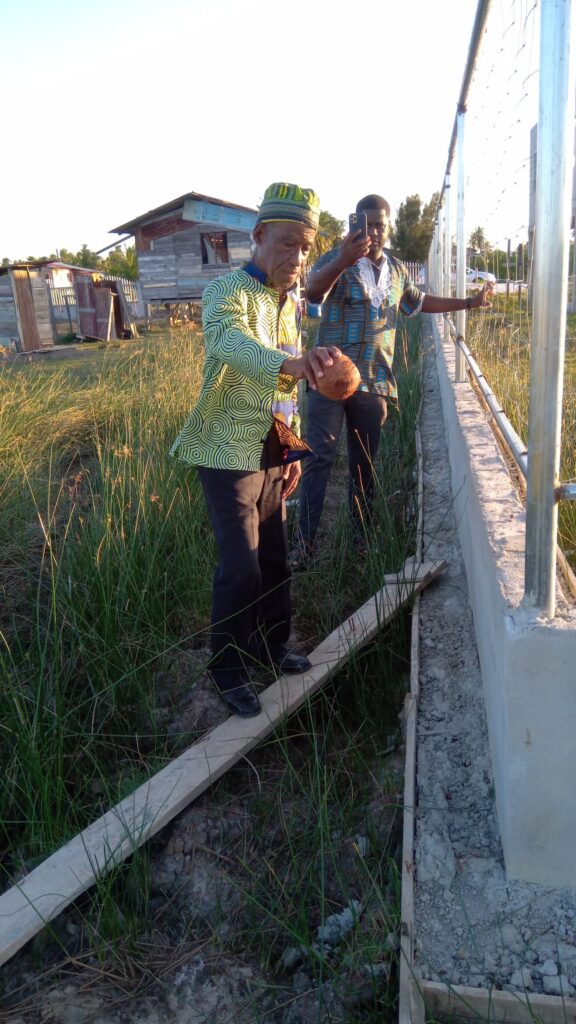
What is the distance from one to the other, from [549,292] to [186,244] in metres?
26.4

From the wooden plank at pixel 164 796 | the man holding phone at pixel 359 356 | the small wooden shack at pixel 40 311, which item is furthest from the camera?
the small wooden shack at pixel 40 311

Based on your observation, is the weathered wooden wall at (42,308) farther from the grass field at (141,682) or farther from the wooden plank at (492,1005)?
the wooden plank at (492,1005)

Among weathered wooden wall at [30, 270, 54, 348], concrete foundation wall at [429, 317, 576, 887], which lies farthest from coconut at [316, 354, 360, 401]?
weathered wooden wall at [30, 270, 54, 348]

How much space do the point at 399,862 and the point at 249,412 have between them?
1353mm

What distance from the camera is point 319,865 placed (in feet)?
7.18

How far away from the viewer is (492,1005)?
1.59m

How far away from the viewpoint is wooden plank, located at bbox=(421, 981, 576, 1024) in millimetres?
1559

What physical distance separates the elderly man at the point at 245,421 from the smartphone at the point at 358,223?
2.57ft

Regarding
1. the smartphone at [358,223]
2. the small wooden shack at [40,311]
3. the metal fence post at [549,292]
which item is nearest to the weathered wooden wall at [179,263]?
the small wooden shack at [40,311]

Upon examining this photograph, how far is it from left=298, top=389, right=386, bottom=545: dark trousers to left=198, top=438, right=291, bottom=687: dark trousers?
1.01 meters

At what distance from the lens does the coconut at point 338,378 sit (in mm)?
1888

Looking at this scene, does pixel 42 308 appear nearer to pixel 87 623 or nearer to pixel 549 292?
pixel 87 623

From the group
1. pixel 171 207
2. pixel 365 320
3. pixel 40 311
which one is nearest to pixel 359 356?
A: pixel 365 320

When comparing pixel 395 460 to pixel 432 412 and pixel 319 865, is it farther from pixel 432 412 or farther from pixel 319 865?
pixel 319 865
